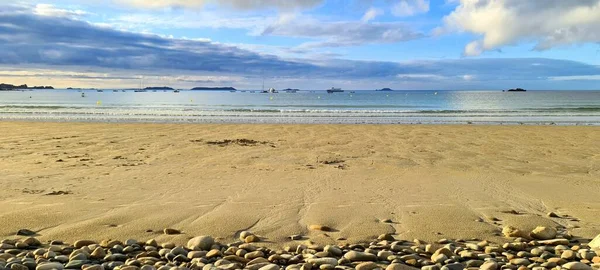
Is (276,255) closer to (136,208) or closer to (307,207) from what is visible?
(307,207)

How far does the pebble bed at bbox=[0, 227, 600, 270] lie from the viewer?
3461 millimetres

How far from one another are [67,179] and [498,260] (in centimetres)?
610

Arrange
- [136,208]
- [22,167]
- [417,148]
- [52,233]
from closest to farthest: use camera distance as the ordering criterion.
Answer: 1. [52,233]
2. [136,208]
3. [22,167]
4. [417,148]

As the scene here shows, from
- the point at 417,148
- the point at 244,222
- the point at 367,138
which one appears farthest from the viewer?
the point at 367,138

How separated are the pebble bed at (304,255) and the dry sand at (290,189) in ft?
1.02

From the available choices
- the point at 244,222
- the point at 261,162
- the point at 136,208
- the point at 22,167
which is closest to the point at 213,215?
the point at 244,222

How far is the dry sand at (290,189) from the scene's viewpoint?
4.70 metres

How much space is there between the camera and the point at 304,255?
3.78 metres

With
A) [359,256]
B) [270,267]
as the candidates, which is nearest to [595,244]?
[359,256]

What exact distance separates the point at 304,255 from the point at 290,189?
271 cm

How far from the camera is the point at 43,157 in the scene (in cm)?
927

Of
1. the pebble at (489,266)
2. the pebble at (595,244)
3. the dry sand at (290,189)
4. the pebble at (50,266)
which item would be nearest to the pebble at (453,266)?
the pebble at (489,266)

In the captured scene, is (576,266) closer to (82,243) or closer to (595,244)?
(595,244)

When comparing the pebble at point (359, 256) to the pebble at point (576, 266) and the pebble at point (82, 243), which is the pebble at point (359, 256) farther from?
the pebble at point (82, 243)
